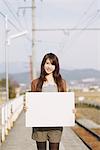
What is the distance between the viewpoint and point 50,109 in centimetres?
707

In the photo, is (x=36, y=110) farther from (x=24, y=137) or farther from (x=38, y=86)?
(x=24, y=137)

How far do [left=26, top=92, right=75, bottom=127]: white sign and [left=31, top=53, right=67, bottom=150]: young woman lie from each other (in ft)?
0.23

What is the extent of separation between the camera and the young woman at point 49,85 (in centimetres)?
688

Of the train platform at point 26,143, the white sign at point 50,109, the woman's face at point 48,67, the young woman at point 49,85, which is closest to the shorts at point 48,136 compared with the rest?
the young woman at point 49,85

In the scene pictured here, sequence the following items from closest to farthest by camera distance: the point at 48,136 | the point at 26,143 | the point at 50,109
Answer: the point at 48,136 → the point at 50,109 → the point at 26,143

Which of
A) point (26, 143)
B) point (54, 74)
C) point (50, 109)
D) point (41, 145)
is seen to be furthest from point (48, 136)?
point (26, 143)

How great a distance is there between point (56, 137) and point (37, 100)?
0.57 m

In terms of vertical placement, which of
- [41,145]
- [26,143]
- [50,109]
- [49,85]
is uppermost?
[49,85]

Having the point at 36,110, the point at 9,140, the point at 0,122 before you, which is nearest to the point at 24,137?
the point at 9,140

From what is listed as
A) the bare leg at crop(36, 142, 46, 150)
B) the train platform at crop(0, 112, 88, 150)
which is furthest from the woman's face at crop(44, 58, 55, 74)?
the train platform at crop(0, 112, 88, 150)

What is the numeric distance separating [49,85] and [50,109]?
37 centimetres

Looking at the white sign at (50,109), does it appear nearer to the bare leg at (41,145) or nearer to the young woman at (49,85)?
the young woman at (49,85)

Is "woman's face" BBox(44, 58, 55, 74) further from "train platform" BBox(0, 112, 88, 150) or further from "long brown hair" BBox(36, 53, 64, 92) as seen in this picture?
"train platform" BBox(0, 112, 88, 150)

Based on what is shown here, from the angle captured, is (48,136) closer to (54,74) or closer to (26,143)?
(54,74)
